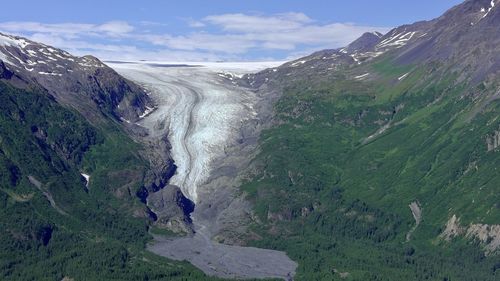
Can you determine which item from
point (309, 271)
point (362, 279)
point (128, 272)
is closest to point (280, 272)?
point (309, 271)

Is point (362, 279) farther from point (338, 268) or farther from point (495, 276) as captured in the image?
point (495, 276)

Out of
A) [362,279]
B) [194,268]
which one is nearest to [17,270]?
[194,268]

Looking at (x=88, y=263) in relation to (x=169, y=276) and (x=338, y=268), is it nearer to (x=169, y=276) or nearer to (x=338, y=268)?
(x=169, y=276)

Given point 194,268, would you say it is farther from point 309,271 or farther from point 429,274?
point 429,274

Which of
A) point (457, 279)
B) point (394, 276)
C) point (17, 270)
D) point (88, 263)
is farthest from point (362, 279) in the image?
point (17, 270)

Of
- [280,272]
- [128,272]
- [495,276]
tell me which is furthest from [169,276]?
[495,276]

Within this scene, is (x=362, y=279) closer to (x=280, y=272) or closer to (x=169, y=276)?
(x=280, y=272)
